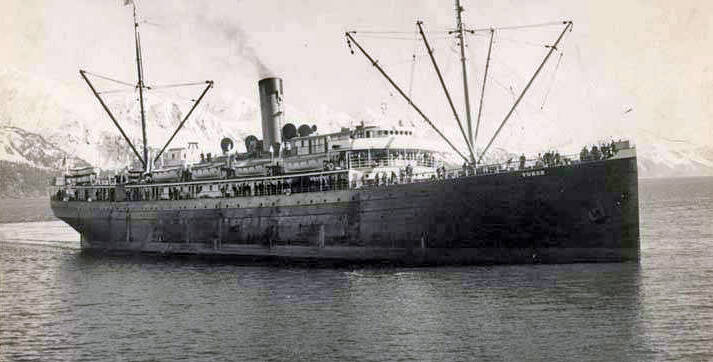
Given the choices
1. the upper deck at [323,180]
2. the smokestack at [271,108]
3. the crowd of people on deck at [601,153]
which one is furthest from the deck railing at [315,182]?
the smokestack at [271,108]

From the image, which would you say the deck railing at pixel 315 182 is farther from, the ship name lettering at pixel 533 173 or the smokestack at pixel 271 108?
the smokestack at pixel 271 108

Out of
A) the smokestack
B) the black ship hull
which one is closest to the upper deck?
the black ship hull

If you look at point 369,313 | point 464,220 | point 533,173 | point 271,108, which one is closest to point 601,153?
point 533,173

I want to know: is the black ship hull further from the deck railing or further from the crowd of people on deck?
the deck railing

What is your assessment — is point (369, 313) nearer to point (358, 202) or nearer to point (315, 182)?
point (358, 202)

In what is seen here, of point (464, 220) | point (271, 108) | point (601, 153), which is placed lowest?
point (464, 220)

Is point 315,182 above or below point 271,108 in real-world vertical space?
below

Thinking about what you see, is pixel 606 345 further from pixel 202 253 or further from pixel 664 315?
pixel 202 253

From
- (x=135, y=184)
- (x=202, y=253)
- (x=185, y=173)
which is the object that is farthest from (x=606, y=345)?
(x=135, y=184)
